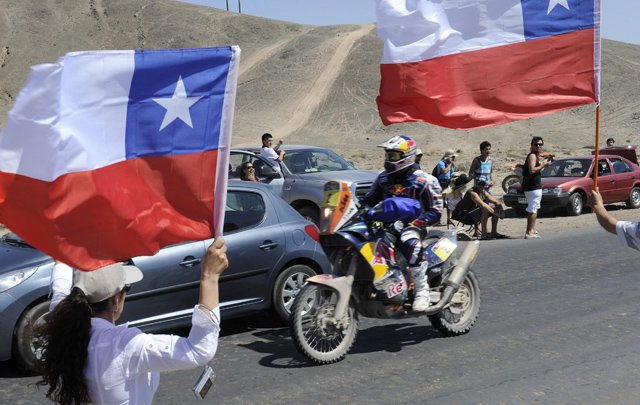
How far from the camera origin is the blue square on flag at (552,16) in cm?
591

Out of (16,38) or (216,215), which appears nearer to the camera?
(216,215)

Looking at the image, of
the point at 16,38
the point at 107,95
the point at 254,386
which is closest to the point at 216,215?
the point at 107,95

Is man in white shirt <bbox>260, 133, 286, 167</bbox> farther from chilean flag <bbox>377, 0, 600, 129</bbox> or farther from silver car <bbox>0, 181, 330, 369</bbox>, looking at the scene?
chilean flag <bbox>377, 0, 600, 129</bbox>

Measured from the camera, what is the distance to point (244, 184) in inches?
322

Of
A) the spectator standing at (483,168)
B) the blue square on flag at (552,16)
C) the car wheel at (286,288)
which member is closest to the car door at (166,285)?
the car wheel at (286,288)

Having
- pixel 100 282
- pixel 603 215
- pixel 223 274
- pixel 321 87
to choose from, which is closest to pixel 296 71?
pixel 321 87

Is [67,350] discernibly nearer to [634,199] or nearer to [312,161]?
[312,161]

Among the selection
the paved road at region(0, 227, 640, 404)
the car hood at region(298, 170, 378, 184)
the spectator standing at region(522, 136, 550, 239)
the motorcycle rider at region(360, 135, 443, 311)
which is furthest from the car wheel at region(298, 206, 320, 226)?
the motorcycle rider at region(360, 135, 443, 311)

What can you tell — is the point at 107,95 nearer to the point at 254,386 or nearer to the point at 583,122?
the point at 254,386

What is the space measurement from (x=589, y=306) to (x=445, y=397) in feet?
11.7

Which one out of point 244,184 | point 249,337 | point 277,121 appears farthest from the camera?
point 277,121

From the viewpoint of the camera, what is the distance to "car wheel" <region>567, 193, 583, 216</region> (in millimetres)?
18516

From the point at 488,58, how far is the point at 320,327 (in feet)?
8.90

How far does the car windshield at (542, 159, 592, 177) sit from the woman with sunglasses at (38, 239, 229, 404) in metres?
18.2
